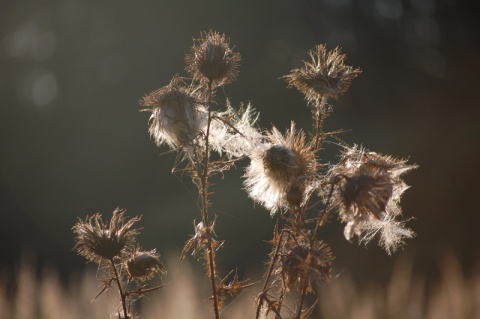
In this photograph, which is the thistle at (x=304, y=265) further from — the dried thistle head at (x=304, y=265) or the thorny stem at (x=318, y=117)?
the thorny stem at (x=318, y=117)

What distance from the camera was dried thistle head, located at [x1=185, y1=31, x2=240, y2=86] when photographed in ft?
4.30

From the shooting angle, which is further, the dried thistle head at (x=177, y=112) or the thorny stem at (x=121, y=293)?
the dried thistle head at (x=177, y=112)

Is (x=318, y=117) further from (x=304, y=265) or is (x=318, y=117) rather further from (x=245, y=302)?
(x=245, y=302)

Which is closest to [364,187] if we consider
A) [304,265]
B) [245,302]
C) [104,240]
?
[304,265]

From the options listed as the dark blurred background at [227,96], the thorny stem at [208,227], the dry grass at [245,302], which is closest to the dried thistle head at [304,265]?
the thorny stem at [208,227]

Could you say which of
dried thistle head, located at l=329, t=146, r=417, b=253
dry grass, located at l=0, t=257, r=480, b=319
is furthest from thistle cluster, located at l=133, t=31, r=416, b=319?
dry grass, located at l=0, t=257, r=480, b=319

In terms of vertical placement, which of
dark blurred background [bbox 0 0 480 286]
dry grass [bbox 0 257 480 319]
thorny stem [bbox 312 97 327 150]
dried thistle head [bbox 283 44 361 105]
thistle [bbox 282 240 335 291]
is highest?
dark blurred background [bbox 0 0 480 286]

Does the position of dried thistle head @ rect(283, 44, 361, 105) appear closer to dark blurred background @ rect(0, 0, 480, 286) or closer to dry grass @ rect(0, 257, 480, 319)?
dry grass @ rect(0, 257, 480, 319)

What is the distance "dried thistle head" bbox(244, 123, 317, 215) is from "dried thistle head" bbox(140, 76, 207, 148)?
0.44 ft

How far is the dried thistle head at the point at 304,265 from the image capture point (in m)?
1.16

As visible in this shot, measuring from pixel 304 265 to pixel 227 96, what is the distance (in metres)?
4.88

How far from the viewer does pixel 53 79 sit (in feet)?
32.1

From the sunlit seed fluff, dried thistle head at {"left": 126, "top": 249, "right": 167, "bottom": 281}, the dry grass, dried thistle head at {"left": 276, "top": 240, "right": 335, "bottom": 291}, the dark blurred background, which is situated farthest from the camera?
the dark blurred background

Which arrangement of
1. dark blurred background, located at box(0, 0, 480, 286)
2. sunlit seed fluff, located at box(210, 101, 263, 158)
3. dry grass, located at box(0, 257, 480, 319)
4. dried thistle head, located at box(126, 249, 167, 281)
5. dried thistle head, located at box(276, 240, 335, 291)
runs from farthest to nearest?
dark blurred background, located at box(0, 0, 480, 286) → dry grass, located at box(0, 257, 480, 319) → sunlit seed fluff, located at box(210, 101, 263, 158) → dried thistle head, located at box(126, 249, 167, 281) → dried thistle head, located at box(276, 240, 335, 291)
